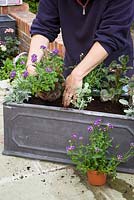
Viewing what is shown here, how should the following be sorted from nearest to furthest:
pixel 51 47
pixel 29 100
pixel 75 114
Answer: pixel 75 114, pixel 29 100, pixel 51 47

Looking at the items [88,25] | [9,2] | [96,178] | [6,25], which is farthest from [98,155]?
[9,2]

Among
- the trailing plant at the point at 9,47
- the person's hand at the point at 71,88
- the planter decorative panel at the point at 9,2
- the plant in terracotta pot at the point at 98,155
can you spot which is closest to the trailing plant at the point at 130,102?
the plant in terracotta pot at the point at 98,155

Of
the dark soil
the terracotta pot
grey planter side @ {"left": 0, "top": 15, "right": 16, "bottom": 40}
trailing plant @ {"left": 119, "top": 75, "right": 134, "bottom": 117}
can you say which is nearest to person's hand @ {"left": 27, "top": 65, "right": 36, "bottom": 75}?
the dark soil

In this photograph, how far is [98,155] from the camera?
6.50 ft

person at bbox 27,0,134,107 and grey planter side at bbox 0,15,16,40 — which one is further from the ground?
grey planter side at bbox 0,15,16,40

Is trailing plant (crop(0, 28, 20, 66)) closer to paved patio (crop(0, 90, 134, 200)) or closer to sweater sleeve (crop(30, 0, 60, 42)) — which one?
sweater sleeve (crop(30, 0, 60, 42))

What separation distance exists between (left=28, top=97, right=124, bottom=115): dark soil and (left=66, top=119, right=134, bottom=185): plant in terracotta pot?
170 mm

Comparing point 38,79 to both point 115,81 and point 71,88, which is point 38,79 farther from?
point 115,81

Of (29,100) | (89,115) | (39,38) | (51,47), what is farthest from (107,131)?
(51,47)

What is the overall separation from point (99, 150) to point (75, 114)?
25cm

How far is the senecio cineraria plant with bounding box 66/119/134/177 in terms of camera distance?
2.00m

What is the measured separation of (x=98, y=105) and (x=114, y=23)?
18.9 inches

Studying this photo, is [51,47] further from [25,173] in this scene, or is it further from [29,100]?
[25,173]

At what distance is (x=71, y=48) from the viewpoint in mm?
2434
